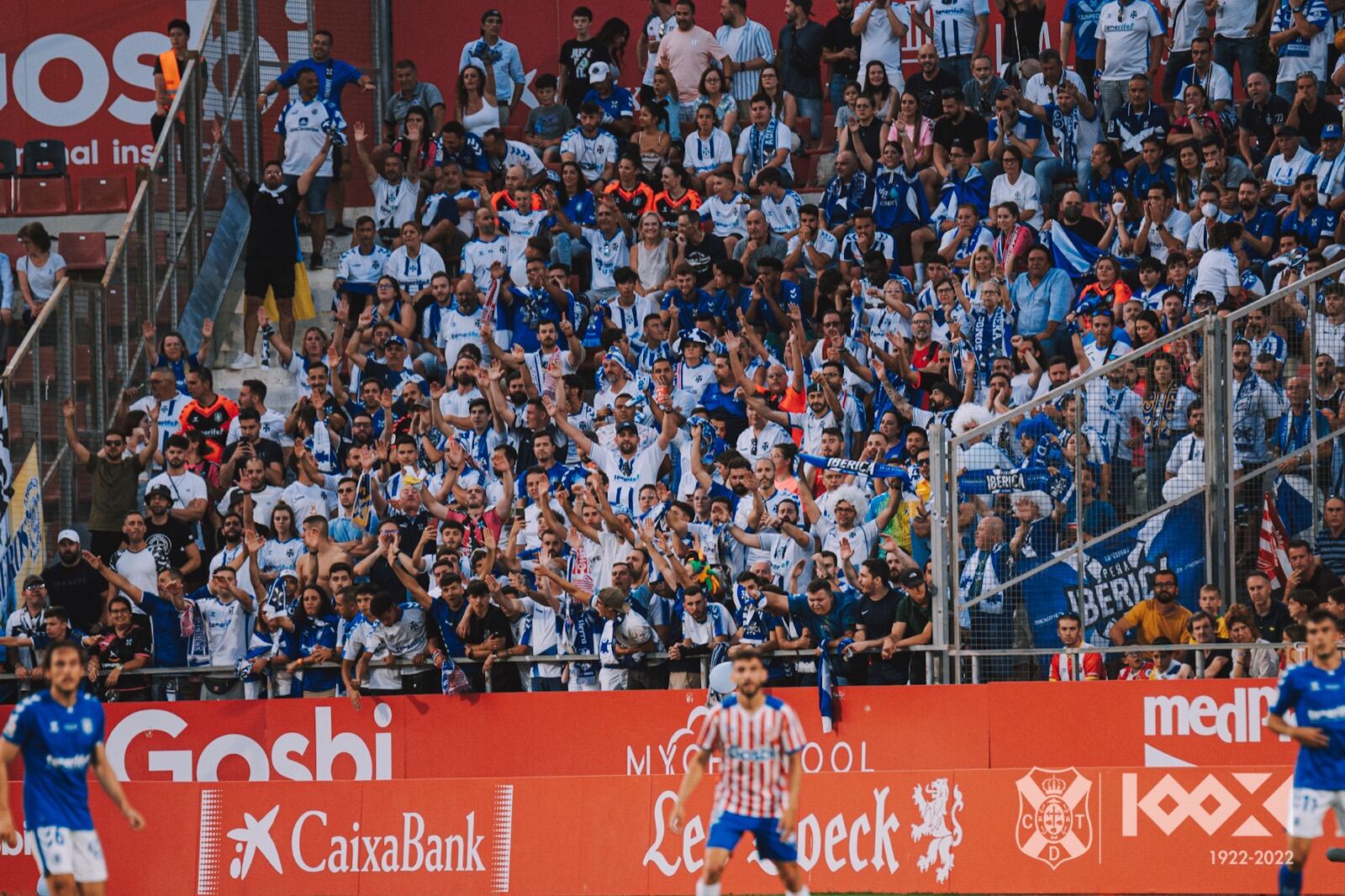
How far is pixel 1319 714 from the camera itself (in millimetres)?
12898

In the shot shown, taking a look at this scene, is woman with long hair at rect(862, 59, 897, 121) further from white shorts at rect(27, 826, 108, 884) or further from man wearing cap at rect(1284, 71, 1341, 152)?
white shorts at rect(27, 826, 108, 884)

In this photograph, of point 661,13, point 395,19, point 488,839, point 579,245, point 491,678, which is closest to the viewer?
point 488,839

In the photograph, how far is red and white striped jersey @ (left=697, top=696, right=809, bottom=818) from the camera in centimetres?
1283

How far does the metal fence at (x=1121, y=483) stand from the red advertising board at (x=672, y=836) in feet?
7.28

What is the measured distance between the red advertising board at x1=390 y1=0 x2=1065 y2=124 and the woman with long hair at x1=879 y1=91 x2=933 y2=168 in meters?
6.07

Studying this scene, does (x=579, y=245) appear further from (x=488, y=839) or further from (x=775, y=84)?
(x=488, y=839)

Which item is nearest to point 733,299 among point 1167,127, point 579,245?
point 579,245

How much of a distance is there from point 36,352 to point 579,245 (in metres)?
6.39

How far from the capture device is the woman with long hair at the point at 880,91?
78.1ft

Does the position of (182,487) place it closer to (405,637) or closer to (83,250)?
(405,637)

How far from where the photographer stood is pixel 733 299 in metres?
22.4

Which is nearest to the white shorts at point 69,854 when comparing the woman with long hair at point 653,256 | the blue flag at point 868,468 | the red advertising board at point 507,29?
the blue flag at point 868,468

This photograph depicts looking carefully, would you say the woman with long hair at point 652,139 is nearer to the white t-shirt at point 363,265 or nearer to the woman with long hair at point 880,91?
the woman with long hair at point 880,91

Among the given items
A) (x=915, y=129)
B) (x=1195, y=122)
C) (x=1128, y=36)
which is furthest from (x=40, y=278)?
(x=1195, y=122)
